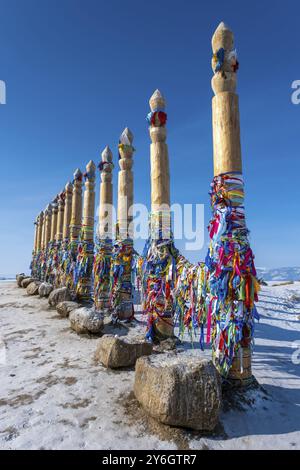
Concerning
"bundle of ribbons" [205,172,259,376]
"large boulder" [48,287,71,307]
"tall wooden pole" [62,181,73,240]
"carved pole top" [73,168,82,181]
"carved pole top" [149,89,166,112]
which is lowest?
"large boulder" [48,287,71,307]

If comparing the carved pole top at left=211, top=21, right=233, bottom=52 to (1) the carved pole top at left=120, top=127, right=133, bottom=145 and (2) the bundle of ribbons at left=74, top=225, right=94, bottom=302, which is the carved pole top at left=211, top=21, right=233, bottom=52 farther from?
(2) the bundle of ribbons at left=74, top=225, right=94, bottom=302

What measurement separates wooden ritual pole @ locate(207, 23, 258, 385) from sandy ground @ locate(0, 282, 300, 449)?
1.84 feet

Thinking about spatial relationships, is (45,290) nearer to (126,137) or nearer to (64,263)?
(64,263)

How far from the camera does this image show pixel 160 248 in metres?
5.85

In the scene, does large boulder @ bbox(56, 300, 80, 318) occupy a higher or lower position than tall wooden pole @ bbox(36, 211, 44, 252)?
lower

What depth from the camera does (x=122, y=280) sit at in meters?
7.39

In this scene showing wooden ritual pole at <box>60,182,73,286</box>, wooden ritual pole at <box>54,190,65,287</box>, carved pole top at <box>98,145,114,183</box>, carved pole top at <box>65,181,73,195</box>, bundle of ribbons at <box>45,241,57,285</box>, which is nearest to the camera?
carved pole top at <box>98,145,114,183</box>

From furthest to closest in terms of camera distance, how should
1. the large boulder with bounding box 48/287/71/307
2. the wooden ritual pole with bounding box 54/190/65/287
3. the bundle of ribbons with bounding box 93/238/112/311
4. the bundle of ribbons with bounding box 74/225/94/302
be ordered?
the wooden ritual pole with bounding box 54/190/65/287 → the bundle of ribbons with bounding box 74/225/94/302 → the large boulder with bounding box 48/287/71/307 → the bundle of ribbons with bounding box 93/238/112/311

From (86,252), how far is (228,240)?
7.08 metres

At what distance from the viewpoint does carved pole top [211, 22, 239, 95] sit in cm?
424

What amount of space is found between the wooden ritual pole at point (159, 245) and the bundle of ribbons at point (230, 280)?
184 centimetres

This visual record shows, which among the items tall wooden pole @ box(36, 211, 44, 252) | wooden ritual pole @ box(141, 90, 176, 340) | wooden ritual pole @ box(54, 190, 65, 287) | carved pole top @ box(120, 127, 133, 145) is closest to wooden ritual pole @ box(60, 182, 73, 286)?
wooden ritual pole @ box(54, 190, 65, 287)

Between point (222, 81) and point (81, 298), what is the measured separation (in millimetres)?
8125

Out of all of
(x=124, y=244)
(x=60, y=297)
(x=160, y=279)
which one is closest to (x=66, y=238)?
(x=60, y=297)
